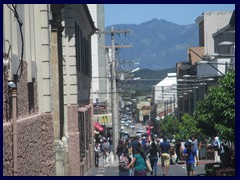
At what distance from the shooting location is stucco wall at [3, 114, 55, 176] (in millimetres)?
14210

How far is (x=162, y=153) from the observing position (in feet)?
80.8

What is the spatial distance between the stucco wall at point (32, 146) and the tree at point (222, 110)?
4.90 meters

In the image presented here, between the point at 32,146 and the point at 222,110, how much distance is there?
Answer: 838 centimetres

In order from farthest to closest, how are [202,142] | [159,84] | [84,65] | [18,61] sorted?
[159,84]
[84,65]
[202,142]
[18,61]

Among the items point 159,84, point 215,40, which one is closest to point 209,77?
point 159,84

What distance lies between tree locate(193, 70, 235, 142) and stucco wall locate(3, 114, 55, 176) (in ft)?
16.1

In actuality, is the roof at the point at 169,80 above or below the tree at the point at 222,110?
above

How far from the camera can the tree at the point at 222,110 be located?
926 inches

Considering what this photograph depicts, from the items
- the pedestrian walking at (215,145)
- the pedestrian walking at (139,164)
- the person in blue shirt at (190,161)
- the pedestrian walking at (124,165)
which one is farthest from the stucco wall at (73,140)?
the pedestrian walking at (139,164)

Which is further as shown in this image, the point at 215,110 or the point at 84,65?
the point at 84,65

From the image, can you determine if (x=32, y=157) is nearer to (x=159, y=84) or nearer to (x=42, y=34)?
(x=42, y=34)

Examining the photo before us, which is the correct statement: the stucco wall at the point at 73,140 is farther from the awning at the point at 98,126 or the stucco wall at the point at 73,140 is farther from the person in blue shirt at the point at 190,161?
the awning at the point at 98,126

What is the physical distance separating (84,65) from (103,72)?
35.0 meters

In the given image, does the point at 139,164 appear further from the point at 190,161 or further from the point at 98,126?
the point at 98,126
